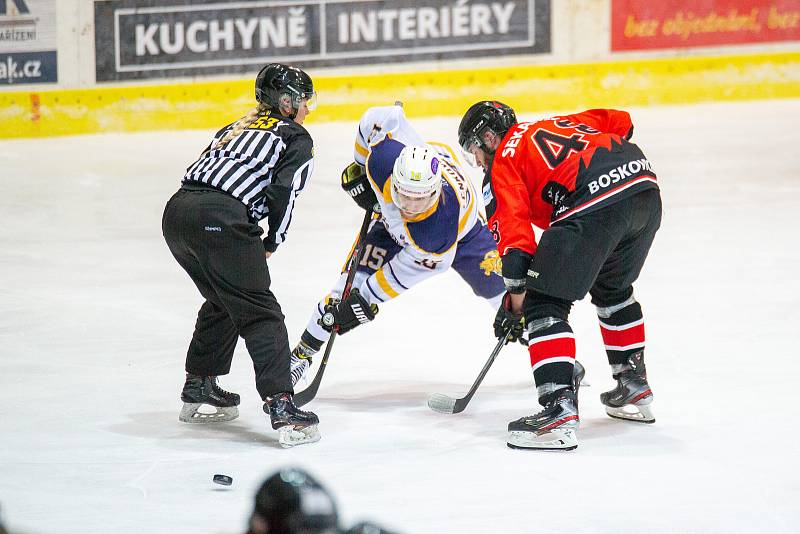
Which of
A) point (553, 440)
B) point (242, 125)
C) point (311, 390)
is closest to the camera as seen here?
point (553, 440)

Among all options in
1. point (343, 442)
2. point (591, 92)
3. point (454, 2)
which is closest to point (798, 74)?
point (591, 92)

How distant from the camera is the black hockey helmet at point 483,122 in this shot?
11.0 ft

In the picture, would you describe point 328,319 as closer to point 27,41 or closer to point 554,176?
point 554,176

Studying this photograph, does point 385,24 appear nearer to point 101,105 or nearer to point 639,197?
point 101,105

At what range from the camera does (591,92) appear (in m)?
8.34

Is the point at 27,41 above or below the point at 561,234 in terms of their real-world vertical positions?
above

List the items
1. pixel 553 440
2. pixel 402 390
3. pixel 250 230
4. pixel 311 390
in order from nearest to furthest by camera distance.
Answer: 1. pixel 553 440
2. pixel 250 230
3. pixel 311 390
4. pixel 402 390

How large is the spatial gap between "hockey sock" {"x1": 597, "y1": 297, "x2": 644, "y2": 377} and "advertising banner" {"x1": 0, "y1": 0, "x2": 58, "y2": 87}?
20.1 feet

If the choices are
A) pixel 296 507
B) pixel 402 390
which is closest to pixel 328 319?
pixel 402 390

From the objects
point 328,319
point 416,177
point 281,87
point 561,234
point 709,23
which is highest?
point 709,23

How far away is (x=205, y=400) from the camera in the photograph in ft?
11.2

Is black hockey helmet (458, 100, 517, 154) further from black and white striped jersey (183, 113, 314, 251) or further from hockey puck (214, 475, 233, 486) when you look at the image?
hockey puck (214, 475, 233, 486)

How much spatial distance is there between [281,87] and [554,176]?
0.85 metres

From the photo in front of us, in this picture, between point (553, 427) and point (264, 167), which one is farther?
point (264, 167)
